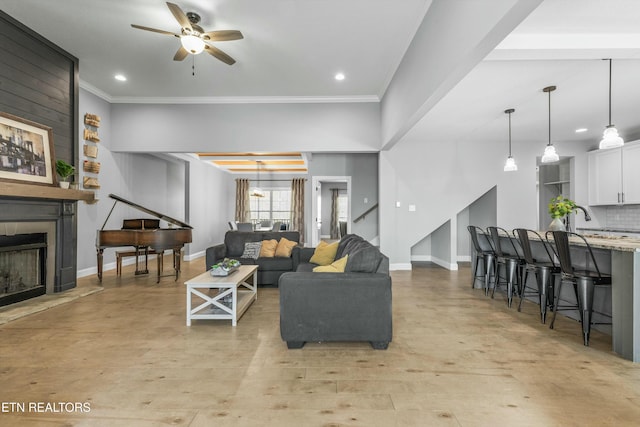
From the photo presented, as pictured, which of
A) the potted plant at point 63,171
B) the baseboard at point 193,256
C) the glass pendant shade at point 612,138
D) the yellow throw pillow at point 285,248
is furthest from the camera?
the baseboard at point 193,256

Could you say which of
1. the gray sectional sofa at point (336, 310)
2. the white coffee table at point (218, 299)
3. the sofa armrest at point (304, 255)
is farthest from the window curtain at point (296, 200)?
the gray sectional sofa at point (336, 310)

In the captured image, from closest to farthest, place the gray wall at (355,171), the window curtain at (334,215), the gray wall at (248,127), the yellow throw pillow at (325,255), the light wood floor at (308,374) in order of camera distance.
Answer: the light wood floor at (308,374) → the yellow throw pillow at (325,255) → the gray wall at (248,127) → the gray wall at (355,171) → the window curtain at (334,215)

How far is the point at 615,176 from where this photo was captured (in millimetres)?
6254

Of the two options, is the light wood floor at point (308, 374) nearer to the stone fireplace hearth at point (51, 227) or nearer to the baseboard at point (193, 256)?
the stone fireplace hearth at point (51, 227)

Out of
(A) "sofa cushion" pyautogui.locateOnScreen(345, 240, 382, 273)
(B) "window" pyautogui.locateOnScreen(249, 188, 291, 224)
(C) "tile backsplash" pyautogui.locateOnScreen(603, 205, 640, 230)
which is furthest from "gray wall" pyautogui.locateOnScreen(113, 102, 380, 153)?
(B) "window" pyautogui.locateOnScreen(249, 188, 291, 224)

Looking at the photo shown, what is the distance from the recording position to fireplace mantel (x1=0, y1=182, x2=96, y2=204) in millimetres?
3645

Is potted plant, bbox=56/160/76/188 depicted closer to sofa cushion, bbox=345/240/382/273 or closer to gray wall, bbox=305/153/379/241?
sofa cushion, bbox=345/240/382/273

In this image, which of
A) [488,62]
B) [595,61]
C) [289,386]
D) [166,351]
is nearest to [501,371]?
[289,386]

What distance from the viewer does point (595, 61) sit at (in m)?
3.40

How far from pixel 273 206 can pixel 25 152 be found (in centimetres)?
870

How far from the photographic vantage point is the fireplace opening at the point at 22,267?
394 cm

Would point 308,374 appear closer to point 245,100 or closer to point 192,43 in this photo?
point 192,43

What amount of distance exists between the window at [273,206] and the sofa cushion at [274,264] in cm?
730

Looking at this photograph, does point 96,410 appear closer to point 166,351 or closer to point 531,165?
point 166,351
